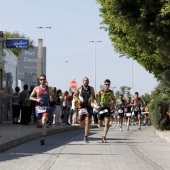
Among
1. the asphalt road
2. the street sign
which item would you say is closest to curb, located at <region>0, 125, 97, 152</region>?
the asphalt road

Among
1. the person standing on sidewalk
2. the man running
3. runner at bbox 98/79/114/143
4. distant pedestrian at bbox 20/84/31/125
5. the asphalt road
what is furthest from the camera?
distant pedestrian at bbox 20/84/31/125

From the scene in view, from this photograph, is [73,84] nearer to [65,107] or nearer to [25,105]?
[65,107]

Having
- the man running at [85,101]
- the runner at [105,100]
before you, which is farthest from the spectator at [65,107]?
the man running at [85,101]

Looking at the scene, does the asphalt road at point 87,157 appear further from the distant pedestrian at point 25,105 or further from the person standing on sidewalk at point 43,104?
the distant pedestrian at point 25,105

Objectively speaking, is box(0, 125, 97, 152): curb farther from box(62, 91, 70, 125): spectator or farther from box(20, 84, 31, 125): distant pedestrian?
box(62, 91, 70, 125): spectator

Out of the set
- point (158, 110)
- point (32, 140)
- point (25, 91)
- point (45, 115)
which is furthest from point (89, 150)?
point (25, 91)

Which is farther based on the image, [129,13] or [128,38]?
[128,38]

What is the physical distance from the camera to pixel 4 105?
90.2ft

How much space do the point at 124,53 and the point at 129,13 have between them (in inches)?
392

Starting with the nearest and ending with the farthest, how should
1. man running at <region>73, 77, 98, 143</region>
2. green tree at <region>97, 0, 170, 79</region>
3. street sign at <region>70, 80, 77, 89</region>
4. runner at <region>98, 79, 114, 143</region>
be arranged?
man running at <region>73, 77, 98, 143</region>
runner at <region>98, 79, 114, 143</region>
green tree at <region>97, 0, 170, 79</region>
street sign at <region>70, 80, 77, 89</region>

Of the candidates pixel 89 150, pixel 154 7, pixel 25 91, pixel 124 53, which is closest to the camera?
pixel 89 150

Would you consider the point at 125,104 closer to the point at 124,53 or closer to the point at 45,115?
the point at 124,53

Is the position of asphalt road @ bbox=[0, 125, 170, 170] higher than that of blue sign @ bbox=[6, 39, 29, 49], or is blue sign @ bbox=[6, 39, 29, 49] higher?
blue sign @ bbox=[6, 39, 29, 49]

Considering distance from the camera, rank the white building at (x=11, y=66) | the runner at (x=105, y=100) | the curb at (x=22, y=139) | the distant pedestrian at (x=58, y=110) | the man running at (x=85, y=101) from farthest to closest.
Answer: the white building at (x=11, y=66) < the distant pedestrian at (x=58, y=110) < the runner at (x=105, y=100) < the man running at (x=85, y=101) < the curb at (x=22, y=139)
